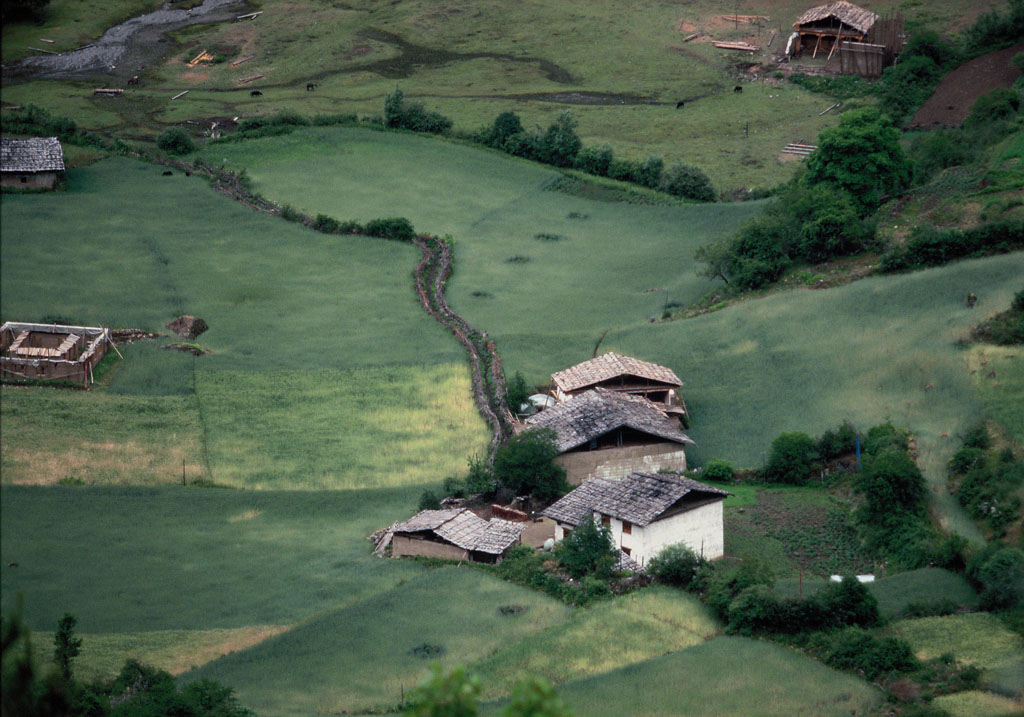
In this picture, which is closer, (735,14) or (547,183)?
(547,183)

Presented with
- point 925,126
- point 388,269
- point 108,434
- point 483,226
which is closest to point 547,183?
point 483,226

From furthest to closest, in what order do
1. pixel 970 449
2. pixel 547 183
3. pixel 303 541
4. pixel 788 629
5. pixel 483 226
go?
pixel 547 183 < pixel 483 226 < pixel 970 449 < pixel 303 541 < pixel 788 629

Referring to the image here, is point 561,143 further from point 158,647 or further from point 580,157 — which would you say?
point 158,647

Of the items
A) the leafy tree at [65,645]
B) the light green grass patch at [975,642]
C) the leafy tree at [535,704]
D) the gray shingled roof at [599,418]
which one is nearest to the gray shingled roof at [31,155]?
the gray shingled roof at [599,418]

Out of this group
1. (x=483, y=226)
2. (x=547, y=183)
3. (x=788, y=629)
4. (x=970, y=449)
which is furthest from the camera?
(x=547, y=183)

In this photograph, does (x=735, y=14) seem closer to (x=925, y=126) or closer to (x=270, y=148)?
(x=925, y=126)

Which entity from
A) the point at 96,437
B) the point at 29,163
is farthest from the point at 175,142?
the point at 96,437

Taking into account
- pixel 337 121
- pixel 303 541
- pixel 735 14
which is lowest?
pixel 303 541
